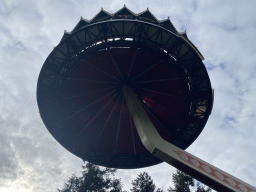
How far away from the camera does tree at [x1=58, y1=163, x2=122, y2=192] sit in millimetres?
31719

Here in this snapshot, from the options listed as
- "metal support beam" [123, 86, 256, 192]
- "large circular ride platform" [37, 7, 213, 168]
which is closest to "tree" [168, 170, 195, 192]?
"large circular ride platform" [37, 7, 213, 168]

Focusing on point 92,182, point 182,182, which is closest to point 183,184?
point 182,182

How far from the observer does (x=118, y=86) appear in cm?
1770

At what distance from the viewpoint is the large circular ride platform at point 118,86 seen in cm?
1451

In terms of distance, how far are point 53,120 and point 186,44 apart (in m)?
16.5

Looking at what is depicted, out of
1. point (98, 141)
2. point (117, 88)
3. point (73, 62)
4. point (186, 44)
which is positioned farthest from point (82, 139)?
point (186, 44)

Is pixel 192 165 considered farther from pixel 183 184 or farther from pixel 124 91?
pixel 183 184

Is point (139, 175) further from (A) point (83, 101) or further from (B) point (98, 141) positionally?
(A) point (83, 101)

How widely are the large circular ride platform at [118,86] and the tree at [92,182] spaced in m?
14.8

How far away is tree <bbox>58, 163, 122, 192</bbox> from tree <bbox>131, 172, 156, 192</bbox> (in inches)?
246

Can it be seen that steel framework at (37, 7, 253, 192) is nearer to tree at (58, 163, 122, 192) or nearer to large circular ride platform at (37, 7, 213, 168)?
large circular ride platform at (37, 7, 213, 168)

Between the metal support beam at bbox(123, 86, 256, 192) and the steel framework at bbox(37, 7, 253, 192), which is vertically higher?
the steel framework at bbox(37, 7, 253, 192)

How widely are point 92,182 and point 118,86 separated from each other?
80.0ft

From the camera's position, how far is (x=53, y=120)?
62.8ft
